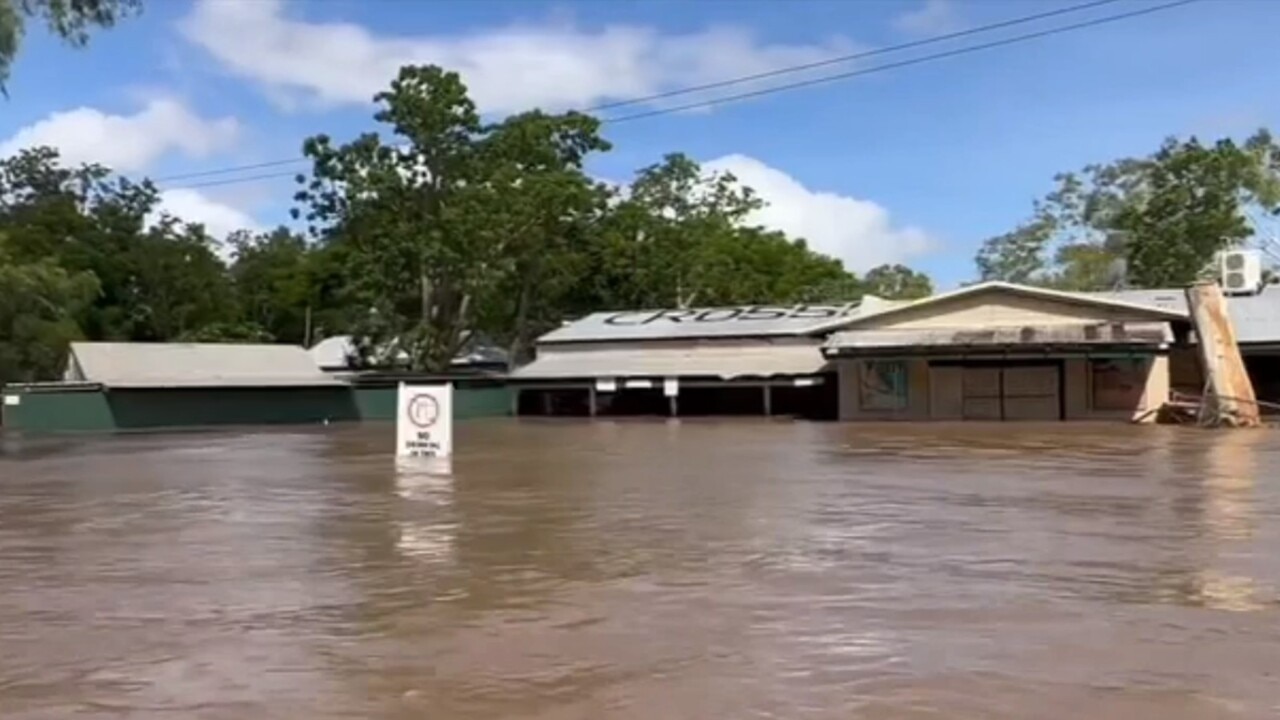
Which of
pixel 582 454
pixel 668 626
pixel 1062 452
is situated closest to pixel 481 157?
pixel 582 454

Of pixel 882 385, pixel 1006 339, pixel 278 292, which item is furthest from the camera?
pixel 278 292

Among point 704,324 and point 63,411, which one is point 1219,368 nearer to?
point 704,324

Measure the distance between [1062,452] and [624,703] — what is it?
17.9m

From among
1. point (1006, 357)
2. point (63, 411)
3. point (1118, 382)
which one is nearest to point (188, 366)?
point (63, 411)

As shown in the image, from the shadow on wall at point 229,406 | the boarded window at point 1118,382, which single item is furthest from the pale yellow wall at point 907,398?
the shadow on wall at point 229,406

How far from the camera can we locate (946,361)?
37781 millimetres

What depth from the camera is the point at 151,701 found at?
586 cm

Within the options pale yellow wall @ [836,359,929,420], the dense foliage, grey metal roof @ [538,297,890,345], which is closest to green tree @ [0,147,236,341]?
the dense foliage

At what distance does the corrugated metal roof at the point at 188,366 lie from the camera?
137ft

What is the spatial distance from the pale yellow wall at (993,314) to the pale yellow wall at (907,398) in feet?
4.08

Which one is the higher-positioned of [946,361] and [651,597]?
[946,361]

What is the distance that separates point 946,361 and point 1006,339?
7.26 feet

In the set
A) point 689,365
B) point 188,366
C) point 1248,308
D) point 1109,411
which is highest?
point 1248,308

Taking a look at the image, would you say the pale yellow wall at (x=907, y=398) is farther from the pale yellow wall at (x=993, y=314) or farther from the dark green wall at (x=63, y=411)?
the dark green wall at (x=63, y=411)
